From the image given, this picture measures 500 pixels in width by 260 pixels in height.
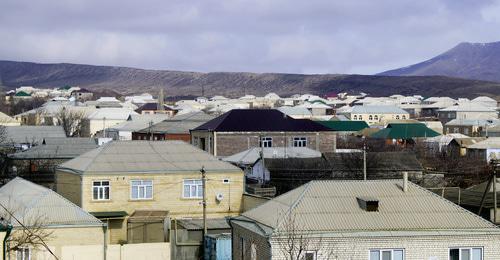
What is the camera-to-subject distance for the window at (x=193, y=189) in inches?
1248

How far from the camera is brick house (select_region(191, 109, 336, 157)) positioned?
53444 mm

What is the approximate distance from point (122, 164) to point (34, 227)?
9.32 metres

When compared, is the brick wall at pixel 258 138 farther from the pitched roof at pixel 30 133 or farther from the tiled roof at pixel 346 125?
the tiled roof at pixel 346 125

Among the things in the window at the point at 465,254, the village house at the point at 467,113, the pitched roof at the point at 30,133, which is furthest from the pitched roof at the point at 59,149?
the village house at the point at 467,113

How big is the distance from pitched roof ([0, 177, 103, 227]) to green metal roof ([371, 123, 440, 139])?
57.8m

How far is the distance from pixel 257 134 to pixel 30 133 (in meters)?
18.1

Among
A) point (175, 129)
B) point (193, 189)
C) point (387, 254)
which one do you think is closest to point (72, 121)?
point (175, 129)

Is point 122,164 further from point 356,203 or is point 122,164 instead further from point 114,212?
point 356,203

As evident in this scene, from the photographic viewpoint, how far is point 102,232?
2488 centimetres

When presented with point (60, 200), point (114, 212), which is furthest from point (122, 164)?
point (60, 200)

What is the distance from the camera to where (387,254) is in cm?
1900

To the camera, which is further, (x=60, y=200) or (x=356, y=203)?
(x=60, y=200)

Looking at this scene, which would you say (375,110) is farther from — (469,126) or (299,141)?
(299,141)

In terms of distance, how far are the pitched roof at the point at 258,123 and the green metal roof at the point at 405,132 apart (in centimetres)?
2632
